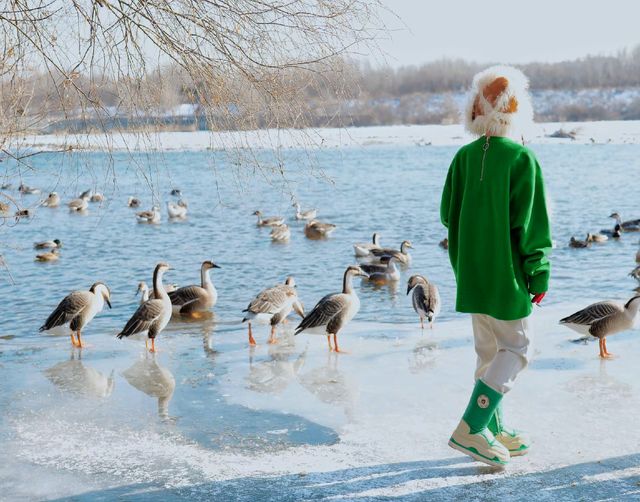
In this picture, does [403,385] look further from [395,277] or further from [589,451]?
[395,277]

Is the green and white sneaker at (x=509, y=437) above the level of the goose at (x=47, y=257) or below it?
above

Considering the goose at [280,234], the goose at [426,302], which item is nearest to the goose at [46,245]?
the goose at [280,234]

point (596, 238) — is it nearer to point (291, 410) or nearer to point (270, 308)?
point (270, 308)

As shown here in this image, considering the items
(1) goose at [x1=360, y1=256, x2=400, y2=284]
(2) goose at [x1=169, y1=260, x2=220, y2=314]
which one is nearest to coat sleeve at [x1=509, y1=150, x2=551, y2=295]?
(2) goose at [x1=169, y1=260, x2=220, y2=314]

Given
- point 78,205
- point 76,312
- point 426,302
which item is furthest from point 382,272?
point 78,205

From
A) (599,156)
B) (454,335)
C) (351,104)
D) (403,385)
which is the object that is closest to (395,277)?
(454,335)

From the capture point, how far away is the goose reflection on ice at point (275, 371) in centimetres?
615

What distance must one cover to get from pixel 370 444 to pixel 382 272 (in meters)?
8.96

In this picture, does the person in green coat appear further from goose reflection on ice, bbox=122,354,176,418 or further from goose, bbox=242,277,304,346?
goose, bbox=242,277,304,346

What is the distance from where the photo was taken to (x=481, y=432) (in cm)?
426

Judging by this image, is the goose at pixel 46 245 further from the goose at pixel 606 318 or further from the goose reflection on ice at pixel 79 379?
the goose at pixel 606 318

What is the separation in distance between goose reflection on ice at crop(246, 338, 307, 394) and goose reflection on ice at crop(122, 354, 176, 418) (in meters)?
0.58

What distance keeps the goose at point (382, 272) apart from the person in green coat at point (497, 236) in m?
9.15

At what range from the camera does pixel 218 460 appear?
4.57 m
